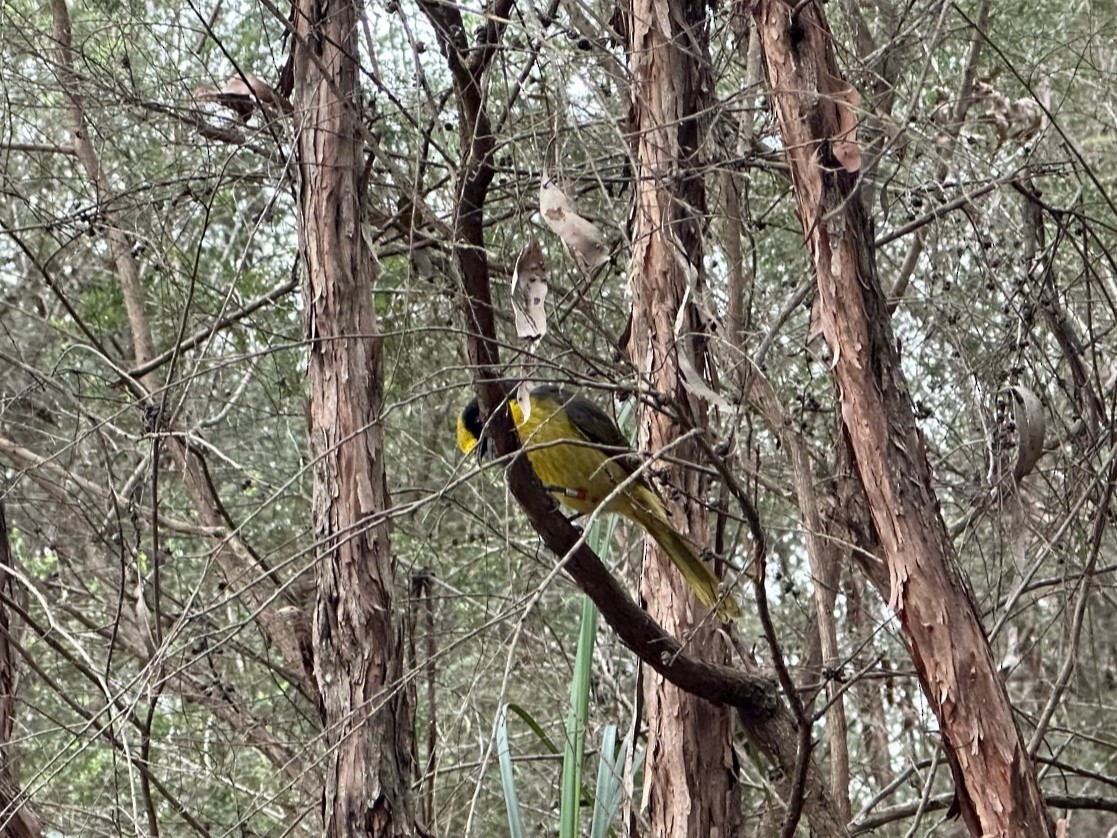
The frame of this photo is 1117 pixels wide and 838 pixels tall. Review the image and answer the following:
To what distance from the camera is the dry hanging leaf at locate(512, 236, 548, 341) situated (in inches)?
89.7

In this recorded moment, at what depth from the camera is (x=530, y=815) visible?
578 cm

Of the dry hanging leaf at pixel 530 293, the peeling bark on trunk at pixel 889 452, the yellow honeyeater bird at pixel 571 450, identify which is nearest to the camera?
the dry hanging leaf at pixel 530 293

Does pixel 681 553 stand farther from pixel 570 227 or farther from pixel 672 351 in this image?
pixel 570 227

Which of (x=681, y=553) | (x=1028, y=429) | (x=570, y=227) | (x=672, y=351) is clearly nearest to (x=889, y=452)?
(x=1028, y=429)

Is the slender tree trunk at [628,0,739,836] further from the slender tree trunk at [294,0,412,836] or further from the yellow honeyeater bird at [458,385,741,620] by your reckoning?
the slender tree trunk at [294,0,412,836]

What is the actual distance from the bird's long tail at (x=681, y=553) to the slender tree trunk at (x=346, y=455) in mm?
780

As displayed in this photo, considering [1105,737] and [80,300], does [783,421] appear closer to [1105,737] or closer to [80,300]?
[1105,737]

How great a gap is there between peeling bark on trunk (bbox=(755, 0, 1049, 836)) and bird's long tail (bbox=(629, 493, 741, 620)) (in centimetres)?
58

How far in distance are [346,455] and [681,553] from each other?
1022 mm

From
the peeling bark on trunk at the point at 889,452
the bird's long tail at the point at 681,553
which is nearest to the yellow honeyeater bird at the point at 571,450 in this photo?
the bird's long tail at the point at 681,553

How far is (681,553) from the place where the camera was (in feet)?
11.7

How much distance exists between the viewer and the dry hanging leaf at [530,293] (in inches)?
89.7

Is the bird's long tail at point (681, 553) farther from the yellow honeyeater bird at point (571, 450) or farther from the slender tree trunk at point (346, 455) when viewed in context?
the slender tree trunk at point (346, 455)

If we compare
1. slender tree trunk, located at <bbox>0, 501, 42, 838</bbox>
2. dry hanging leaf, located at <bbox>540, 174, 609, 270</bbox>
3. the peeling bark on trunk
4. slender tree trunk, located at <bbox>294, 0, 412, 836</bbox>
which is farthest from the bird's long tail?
slender tree trunk, located at <bbox>0, 501, 42, 838</bbox>
